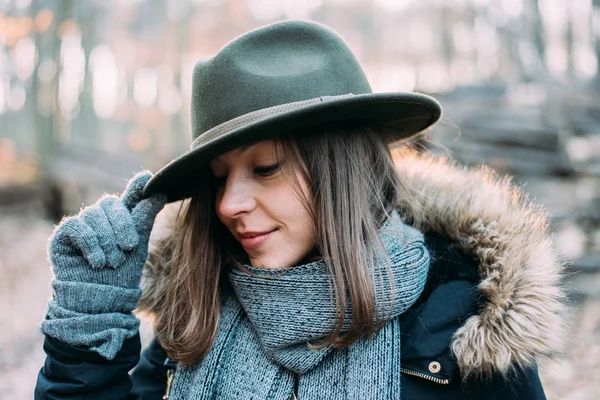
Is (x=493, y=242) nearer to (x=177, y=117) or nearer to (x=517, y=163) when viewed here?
(x=517, y=163)

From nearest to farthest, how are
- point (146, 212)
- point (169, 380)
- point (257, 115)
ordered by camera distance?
point (257, 115) < point (146, 212) < point (169, 380)

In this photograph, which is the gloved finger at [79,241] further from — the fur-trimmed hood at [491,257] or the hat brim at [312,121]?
the fur-trimmed hood at [491,257]

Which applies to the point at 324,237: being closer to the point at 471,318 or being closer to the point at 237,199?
the point at 237,199

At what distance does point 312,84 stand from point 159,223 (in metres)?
1.05

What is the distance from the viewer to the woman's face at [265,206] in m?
1.69

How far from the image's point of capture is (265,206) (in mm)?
1705

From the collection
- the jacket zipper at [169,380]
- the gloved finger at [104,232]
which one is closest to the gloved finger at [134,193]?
the gloved finger at [104,232]

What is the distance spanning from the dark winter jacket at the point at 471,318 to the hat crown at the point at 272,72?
0.60 meters

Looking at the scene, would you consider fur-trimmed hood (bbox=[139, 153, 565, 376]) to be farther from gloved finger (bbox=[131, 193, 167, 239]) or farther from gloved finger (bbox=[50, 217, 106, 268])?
gloved finger (bbox=[50, 217, 106, 268])

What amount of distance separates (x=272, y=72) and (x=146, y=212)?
727 millimetres

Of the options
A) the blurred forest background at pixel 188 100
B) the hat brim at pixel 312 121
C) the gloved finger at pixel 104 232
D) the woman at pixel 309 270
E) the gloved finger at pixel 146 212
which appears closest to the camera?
the hat brim at pixel 312 121

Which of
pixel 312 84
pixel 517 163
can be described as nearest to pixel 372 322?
pixel 312 84

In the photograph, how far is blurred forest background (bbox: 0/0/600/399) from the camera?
20.5 ft

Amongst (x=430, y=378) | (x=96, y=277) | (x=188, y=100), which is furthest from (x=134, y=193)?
(x=188, y=100)
